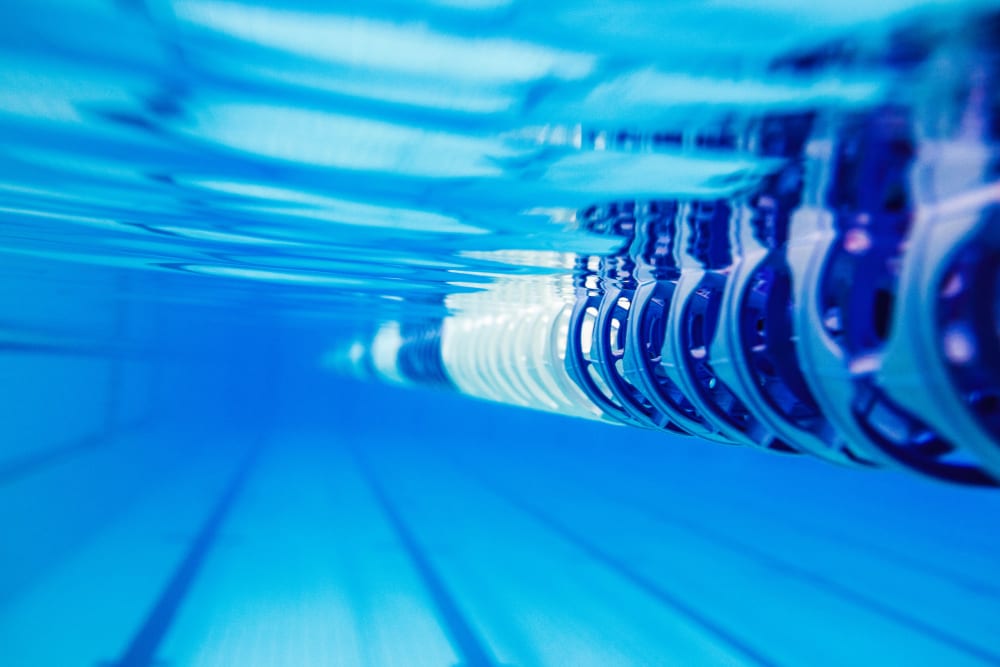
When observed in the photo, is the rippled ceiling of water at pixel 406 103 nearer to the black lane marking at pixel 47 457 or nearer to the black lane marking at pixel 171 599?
the black lane marking at pixel 171 599

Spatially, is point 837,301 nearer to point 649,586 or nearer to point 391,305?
point 649,586

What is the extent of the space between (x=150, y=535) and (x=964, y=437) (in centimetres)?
799

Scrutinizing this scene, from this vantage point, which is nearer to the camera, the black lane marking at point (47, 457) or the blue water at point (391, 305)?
the blue water at point (391, 305)

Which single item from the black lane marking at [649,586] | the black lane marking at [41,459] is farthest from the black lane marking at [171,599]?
the black lane marking at [649,586]

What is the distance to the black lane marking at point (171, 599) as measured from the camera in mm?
5059

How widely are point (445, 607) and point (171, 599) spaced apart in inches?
81.5

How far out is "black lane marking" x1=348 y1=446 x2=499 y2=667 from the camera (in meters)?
5.43

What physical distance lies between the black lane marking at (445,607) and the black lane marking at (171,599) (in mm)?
1896

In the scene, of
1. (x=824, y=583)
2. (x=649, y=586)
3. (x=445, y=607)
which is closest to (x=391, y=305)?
(x=445, y=607)

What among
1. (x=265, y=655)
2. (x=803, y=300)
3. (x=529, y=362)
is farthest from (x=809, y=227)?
(x=265, y=655)

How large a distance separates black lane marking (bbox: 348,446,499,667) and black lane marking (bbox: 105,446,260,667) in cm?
190

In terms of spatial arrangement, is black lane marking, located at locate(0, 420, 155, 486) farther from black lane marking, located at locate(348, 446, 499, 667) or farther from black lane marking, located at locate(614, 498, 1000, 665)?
black lane marking, located at locate(614, 498, 1000, 665)

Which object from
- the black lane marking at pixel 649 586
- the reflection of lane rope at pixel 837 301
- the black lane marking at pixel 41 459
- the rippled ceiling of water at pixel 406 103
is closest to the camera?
the reflection of lane rope at pixel 837 301

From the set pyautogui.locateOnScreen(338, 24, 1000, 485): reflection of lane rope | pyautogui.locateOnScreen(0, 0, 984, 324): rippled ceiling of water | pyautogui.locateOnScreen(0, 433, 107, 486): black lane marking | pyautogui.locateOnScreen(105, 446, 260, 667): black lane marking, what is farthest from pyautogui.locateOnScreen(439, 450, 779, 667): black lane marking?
pyautogui.locateOnScreen(0, 433, 107, 486): black lane marking
